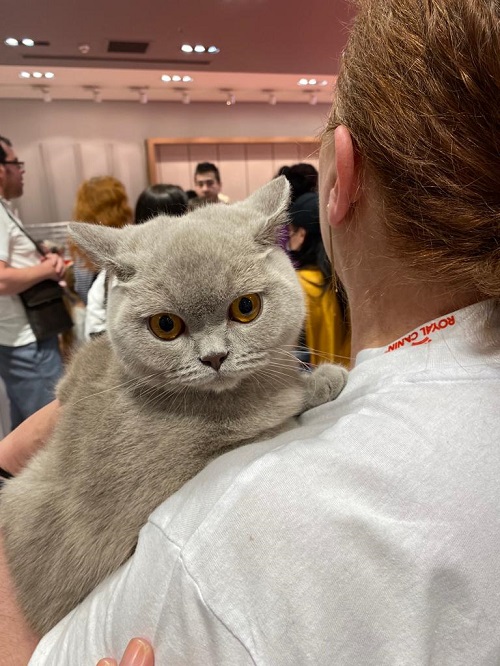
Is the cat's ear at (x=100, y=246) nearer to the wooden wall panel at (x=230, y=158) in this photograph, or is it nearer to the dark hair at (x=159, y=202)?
the dark hair at (x=159, y=202)

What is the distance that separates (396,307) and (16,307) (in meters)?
2.00

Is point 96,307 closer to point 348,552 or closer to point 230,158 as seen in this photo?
point 348,552

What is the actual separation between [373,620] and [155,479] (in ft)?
1.24

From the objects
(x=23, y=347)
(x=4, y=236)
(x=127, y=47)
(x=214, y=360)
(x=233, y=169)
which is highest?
(x=127, y=47)

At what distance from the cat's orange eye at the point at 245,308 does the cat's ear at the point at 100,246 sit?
0.19m

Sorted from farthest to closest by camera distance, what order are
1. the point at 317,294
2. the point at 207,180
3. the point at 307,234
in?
the point at 207,180 < the point at 307,234 < the point at 317,294

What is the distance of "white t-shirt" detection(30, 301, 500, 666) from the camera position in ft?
1.65

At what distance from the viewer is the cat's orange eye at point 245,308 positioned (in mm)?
803

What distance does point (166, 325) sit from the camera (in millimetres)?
797

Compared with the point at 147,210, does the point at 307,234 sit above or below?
below

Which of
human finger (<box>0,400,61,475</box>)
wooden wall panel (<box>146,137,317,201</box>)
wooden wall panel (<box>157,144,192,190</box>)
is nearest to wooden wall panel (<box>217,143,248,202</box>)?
wooden wall panel (<box>146,137,317,201</box>)

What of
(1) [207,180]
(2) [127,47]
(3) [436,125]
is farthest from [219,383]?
(1) [207,180]

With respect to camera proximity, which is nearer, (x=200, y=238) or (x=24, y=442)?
(x=200, y=238)

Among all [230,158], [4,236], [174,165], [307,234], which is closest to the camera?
[307,234]
